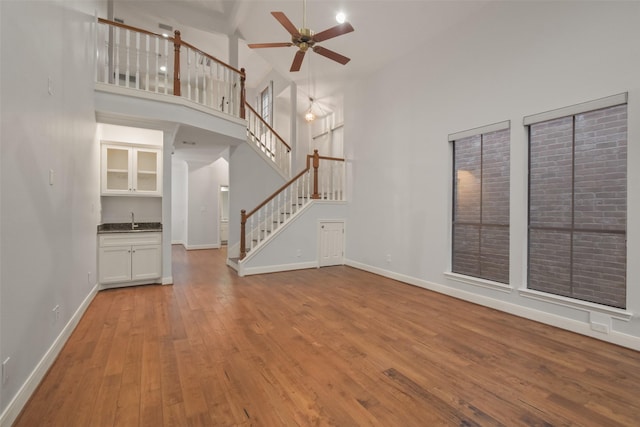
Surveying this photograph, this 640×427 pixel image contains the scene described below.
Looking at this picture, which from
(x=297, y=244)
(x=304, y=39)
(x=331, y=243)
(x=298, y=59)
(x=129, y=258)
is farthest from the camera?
(x=331, y=243)

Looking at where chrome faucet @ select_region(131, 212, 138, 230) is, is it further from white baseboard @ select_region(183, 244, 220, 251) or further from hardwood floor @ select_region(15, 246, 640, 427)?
white baseboard @ select_region(183, 244, 220, 251)

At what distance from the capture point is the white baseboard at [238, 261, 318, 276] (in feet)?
18.2

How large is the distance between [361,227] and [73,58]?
16.7ft

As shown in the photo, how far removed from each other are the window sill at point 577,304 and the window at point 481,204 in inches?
22.9

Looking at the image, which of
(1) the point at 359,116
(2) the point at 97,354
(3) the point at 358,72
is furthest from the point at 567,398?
(3) the point at 358,72

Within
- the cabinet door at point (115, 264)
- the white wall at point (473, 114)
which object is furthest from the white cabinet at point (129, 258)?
the white wall at point (473, 114)

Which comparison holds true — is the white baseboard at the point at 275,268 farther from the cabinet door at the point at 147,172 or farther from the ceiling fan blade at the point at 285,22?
the ceiling fan blade at the point at 285,22

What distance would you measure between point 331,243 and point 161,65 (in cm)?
681

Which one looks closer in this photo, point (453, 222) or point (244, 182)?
point (453, 222)

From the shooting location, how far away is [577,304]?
9.97ft

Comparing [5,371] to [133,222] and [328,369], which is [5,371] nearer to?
[328,369]

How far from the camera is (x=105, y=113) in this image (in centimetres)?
410

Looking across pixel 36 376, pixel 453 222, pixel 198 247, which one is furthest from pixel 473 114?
pixel 198 247

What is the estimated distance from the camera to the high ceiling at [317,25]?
434 centimetres
